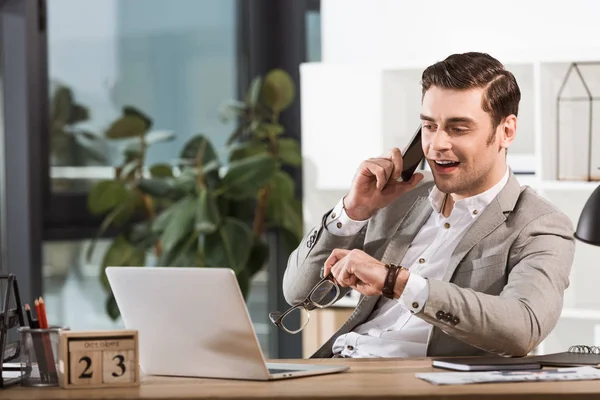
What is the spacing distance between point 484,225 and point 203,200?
76.5 inches

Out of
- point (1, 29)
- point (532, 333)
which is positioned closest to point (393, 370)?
point (532, 333)

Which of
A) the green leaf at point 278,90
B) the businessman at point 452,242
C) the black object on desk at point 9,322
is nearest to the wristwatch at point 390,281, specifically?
the businessman at point 452,242

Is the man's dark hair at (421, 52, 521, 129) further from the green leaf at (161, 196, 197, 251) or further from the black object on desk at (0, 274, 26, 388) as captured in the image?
the green leaf at (161, 196, 197, 251)

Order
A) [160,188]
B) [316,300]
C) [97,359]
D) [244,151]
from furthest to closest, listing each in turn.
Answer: [244,151] → [160,188] → [316,300] → [97,359]

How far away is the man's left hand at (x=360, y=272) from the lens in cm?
209

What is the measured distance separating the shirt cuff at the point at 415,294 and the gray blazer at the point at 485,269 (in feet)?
0.04

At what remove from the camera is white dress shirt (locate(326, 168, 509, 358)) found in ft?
8.25

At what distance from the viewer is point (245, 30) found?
206 inches

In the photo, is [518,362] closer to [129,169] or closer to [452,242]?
[452,242]

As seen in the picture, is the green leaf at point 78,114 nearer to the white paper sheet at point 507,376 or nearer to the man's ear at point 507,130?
the man's ear at point 507,130

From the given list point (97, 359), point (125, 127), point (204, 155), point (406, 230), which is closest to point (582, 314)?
point (406, 230)

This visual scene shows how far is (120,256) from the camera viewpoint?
4242 millimetres

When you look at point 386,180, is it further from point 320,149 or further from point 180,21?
point 180,21

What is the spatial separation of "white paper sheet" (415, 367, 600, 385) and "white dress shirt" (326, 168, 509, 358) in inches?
22.1
